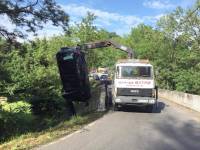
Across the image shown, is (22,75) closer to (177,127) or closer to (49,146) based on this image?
(177,127)

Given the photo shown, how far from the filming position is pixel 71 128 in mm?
14375

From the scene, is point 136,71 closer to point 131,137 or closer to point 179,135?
point 179,135

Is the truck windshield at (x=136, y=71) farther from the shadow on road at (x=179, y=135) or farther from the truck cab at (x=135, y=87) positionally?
the shadow on road at (x=179, y=135)

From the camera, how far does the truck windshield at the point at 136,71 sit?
74.6ft

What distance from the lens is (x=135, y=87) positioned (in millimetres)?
22297

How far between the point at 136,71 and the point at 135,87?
106 cm

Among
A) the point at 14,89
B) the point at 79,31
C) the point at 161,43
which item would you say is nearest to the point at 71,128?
the point at 14,89

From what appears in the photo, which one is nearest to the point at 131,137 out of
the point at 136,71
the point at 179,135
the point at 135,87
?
the point at 179,135

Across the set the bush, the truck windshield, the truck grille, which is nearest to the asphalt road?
the bush

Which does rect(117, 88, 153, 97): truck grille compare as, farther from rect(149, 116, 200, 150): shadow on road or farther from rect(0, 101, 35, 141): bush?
rect(0, 101, 35, 141): bush

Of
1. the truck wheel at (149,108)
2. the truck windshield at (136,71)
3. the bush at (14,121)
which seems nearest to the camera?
the bush at (14,121)

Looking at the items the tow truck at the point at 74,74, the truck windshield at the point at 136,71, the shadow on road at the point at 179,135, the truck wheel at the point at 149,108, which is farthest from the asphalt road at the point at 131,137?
the truck wheel at the point at 149,108

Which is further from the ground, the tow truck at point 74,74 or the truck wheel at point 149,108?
the tow truck at point 74,74

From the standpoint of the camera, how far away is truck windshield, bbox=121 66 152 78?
22.8 m
